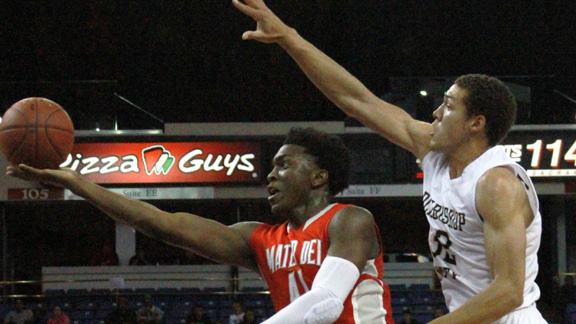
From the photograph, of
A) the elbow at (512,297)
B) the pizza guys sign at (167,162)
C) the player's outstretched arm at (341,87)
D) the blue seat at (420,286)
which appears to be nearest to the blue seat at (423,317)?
the blue seat at (420,286)

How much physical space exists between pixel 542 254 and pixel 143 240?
10.4 metres

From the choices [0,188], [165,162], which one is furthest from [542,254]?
[0,188]

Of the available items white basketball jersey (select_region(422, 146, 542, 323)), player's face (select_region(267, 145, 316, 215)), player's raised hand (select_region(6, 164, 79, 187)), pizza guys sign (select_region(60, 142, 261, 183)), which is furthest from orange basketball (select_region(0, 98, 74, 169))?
pizza guys sign (select_region(60, 142, 261, 183))

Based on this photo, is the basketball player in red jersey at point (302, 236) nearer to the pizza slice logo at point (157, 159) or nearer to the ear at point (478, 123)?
the ear at point (478, 123)

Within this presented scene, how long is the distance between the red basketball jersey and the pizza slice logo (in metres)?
12.4

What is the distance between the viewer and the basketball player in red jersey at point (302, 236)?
2.88 meters

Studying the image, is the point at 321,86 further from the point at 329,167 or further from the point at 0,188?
the point at 0,188

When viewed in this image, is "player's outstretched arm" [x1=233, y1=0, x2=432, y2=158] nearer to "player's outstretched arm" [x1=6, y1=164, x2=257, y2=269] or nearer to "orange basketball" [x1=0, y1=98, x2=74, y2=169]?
"player's outstretched arm" [x1=6, y1=164, x2=257, y2=269]

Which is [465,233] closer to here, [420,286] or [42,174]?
[42,174]

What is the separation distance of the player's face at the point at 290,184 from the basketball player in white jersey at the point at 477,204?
0.50 metres

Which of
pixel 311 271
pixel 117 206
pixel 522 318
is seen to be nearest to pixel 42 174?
pixel 117 206

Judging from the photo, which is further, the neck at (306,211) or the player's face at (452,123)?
the neck at (306,211)

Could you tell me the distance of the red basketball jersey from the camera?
9.97 ft

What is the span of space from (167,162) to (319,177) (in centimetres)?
1243
